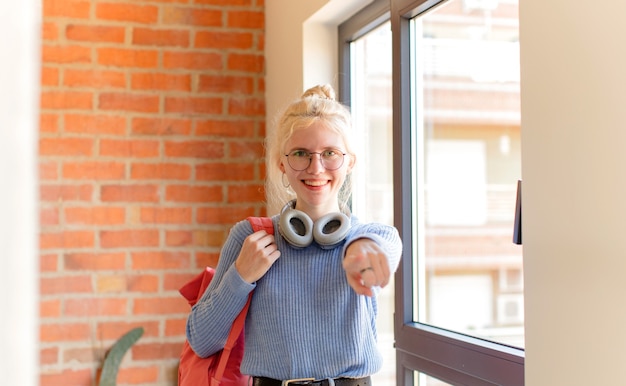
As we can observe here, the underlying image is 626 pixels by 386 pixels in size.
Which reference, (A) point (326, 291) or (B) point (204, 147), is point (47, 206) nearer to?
(B) point (204, 147)

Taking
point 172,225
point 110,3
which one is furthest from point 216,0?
point 172,225

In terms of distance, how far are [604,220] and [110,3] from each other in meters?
2.29

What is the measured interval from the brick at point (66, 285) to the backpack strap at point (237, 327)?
1.37 m

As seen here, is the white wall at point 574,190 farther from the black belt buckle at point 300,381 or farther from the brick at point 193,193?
the brick at point 193,193

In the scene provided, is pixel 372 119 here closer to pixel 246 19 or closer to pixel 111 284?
pixel 246 19

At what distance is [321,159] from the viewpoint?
149 cm

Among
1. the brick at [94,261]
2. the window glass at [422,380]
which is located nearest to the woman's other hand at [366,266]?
the window glass at [422,380]

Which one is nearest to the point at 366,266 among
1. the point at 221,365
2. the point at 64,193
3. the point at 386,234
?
the point at 386,234

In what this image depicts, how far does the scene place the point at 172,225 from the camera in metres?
2.87

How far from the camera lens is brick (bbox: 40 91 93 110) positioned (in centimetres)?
278

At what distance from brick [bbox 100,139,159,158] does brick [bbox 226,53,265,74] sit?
0.44 m

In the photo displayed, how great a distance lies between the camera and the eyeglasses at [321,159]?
1.49 m

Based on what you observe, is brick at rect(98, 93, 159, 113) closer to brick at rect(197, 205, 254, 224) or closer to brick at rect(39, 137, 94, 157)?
brick at rect(39, 137, 94, 157)

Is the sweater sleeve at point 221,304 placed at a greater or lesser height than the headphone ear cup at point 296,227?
lesser
